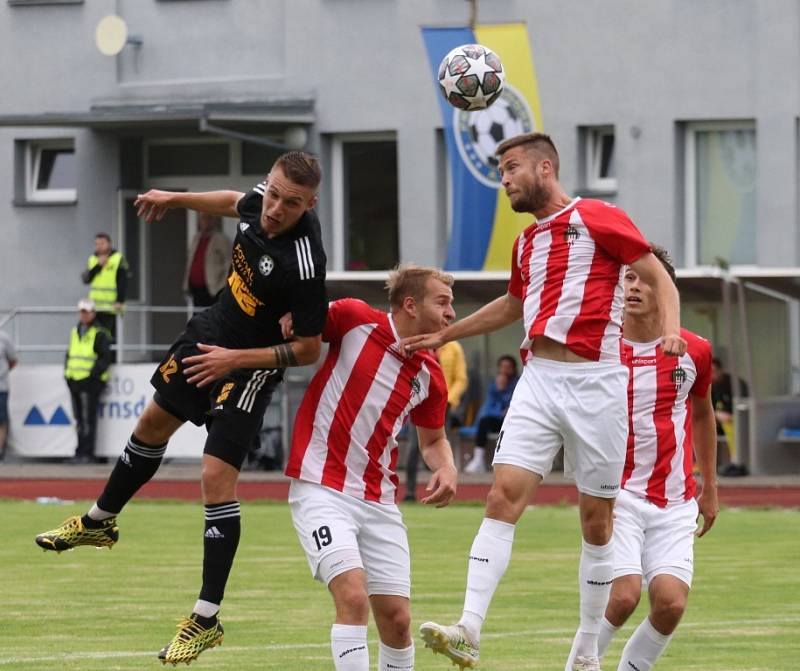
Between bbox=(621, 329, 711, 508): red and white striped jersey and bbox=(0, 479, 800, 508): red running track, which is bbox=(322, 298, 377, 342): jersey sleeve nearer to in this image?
bbox=(621, 329, 711, 508): red and white striped jersey

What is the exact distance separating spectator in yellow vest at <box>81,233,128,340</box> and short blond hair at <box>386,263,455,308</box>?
1871cm

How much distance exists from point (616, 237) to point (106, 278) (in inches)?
757

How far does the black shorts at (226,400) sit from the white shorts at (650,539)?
71.2 inches

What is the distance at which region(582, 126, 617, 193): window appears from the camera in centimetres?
2833

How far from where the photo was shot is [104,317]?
28344 mm

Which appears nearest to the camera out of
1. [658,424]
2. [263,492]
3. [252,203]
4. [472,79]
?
[252,203]

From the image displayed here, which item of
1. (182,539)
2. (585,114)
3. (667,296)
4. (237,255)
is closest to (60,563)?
(182,539)

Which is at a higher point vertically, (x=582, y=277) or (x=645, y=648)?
(x=582, y=277)

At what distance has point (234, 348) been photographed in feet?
31.6

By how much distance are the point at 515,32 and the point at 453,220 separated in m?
2.49

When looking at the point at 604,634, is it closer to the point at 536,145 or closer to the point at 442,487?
the point at 442,487

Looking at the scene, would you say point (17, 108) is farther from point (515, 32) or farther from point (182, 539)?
point (182, 539)

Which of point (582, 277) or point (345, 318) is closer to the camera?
point (345, 318)

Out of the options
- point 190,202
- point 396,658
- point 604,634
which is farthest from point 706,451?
point 190,202
